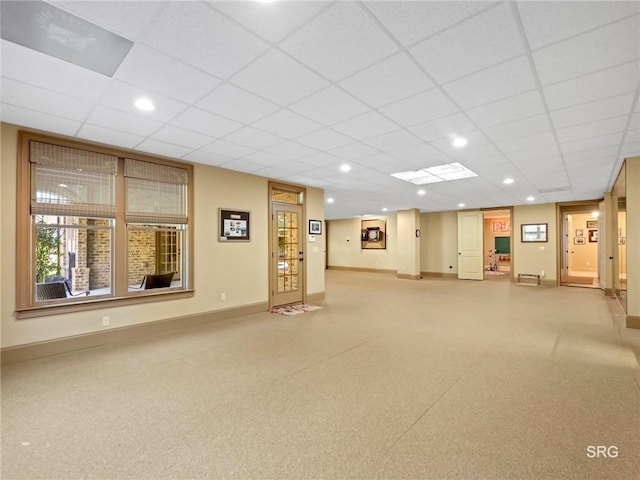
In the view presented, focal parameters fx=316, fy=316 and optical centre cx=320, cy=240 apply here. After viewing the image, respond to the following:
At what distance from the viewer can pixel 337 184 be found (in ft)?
22.3

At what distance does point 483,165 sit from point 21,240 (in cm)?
635

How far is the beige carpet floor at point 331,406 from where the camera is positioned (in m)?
1.92

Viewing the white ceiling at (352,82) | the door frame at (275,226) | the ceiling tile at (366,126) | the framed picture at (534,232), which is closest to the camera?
the white ceiling at (352,82)

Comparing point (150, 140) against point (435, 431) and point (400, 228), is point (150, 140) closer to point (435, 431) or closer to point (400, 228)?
point (435, 431)

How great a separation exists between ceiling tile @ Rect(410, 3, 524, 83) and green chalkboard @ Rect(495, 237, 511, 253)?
16.6 metres

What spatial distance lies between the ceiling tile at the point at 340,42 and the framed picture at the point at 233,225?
363cm

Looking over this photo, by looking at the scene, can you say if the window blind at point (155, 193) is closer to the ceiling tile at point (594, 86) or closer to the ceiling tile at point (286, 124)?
the ceiling tile at point (286, 124)

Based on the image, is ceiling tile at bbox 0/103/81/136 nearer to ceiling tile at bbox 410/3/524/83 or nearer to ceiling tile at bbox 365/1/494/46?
ceiling tile at bbox 365/1/494/46

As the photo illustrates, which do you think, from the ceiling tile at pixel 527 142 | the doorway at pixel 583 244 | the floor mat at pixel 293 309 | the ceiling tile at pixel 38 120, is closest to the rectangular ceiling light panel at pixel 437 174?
the ceiling tile at pixel 527 142

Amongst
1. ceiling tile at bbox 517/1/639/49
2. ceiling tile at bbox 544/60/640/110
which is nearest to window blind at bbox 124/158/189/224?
ceiling tile at bbox 517/1/639/49

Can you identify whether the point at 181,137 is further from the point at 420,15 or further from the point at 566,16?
the point at 566,16

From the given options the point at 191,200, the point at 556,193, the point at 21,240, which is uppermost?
the point at 556,193

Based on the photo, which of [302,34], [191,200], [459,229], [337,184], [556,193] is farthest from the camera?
[459,229]

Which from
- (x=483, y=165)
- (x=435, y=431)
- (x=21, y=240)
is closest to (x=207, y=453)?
(x=435, y=431)
